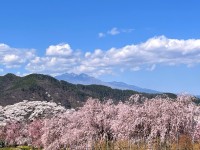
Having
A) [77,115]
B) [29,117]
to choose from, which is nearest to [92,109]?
[77,115]

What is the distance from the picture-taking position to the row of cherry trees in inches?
2208

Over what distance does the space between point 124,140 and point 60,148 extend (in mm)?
15489

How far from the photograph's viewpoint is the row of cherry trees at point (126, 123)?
184 feet

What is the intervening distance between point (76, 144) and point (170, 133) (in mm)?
20001

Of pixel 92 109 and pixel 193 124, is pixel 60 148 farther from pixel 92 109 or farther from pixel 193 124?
pixel 193 124

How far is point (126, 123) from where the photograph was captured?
59406 millimetres

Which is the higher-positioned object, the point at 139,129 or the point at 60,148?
the point at 139,129

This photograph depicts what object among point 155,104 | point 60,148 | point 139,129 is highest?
A: point 155,104

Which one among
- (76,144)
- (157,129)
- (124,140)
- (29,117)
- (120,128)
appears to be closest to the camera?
(157,129)

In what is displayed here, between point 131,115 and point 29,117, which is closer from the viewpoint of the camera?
point 131,115

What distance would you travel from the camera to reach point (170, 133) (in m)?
56.2

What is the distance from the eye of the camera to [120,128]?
5972cm

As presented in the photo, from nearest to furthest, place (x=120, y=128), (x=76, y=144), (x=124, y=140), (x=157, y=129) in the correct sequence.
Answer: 1. (x=157, y=129)
2. (x=120, y=128)
3. (x=124, y=140)
4. (x=76, y=144)

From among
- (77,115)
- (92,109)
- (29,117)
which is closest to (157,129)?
(92,109)
